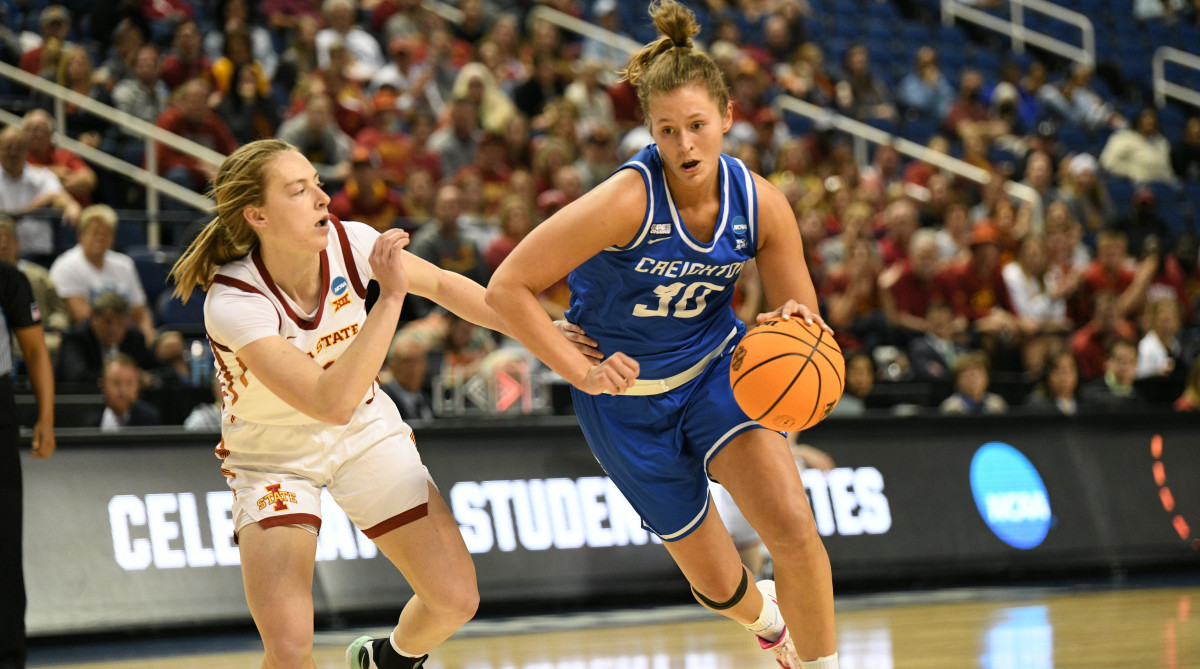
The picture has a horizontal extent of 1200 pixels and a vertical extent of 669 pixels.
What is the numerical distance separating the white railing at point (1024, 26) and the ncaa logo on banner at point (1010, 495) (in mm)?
10142

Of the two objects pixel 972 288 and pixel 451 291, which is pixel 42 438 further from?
pixel 972 288

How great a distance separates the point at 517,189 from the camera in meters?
10.1

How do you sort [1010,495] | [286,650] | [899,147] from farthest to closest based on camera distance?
[899,147] < [1010,495] < [286,650]

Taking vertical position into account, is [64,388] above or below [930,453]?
above

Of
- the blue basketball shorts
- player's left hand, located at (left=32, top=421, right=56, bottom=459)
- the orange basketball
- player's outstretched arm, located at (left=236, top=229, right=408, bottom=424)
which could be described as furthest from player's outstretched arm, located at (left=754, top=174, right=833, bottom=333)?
player's left hand, located at (left=32, top=421, right=56, bottom=459)

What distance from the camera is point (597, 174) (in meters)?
10.7

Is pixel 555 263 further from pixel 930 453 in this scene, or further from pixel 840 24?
pixel 840 24

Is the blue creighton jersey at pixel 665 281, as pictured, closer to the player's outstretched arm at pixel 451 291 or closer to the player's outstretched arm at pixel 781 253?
the player's outstretched arm at pixel 781 253

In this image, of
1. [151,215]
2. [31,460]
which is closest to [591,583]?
[31,460]

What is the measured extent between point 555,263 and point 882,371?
6213mm

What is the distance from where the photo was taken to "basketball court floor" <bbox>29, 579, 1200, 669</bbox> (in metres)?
5.30

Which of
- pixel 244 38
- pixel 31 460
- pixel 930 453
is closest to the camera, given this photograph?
pixel 31 460

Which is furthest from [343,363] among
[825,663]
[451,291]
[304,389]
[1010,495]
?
[1010,495]

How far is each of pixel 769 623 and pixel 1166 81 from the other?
1583cm
